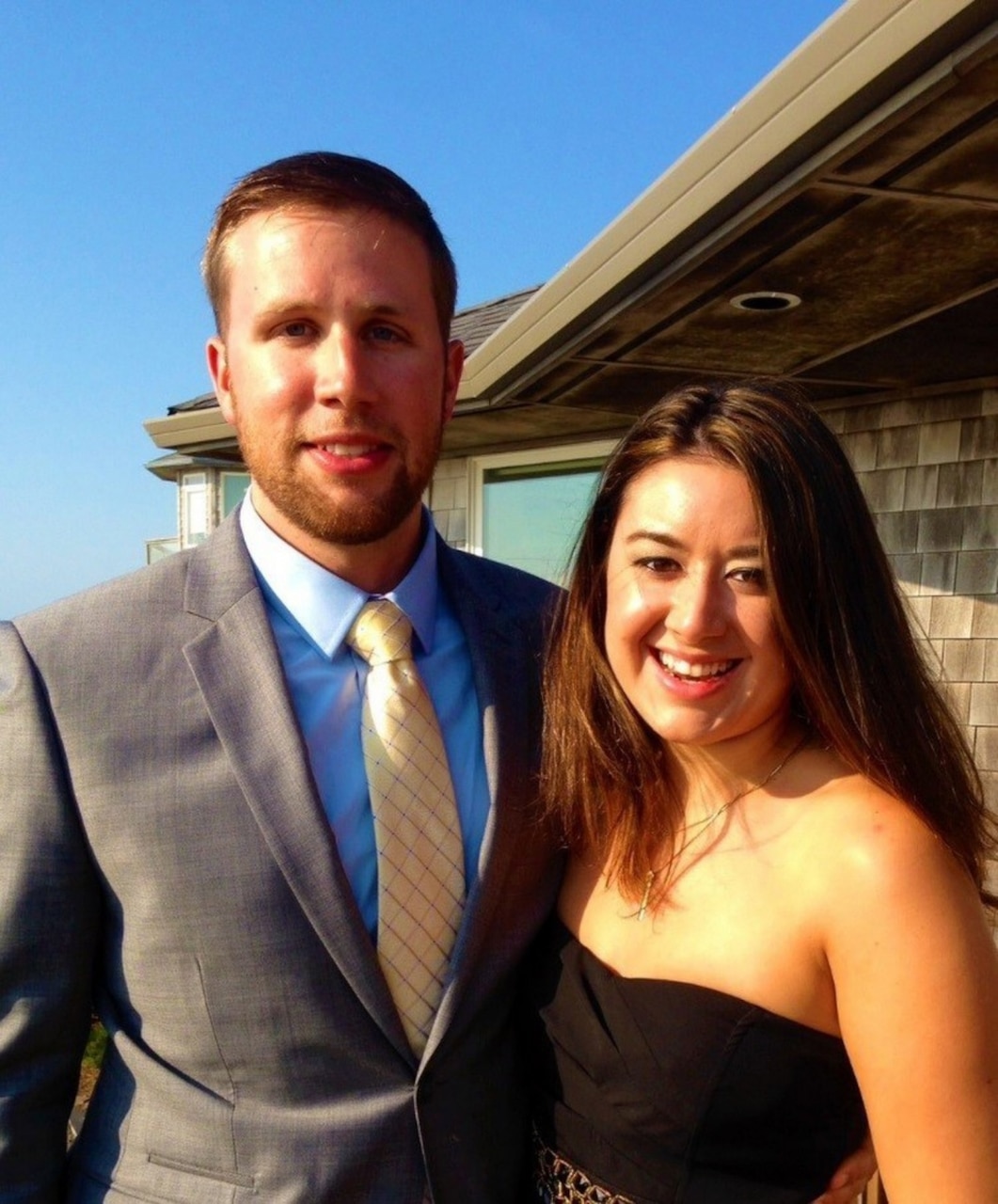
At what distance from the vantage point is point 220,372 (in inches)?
88.2

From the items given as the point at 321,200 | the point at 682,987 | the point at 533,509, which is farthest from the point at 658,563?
the point at 533,509

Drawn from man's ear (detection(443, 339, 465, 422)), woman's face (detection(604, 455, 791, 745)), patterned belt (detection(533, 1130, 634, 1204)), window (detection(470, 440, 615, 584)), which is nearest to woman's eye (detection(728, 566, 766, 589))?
woman's face (detection(604, 455, 791, 745))

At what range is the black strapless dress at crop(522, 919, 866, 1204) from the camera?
1.95 meters

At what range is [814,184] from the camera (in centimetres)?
307

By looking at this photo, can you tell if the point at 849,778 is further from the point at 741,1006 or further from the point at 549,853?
the point at 549,853

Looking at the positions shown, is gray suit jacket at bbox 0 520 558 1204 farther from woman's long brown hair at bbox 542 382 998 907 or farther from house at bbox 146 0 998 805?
house at bbox 146 0 998 805

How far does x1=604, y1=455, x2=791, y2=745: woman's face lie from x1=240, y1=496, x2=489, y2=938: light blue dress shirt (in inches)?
12.6

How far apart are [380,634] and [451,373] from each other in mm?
550

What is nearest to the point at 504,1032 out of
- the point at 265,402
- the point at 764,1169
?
the point at 764,1169

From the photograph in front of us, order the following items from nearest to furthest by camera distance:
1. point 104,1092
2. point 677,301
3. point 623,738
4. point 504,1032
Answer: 1. point 104,1092
2. point 504,1032
3. point 623,738
4. point 677,301

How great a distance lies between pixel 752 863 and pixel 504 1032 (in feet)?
1.76

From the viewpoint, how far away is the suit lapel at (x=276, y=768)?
1.84 meters

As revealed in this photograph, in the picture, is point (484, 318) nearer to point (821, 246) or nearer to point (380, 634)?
point (821, 246)

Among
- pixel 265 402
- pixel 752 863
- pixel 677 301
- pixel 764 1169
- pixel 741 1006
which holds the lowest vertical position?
pixel 764 1169
